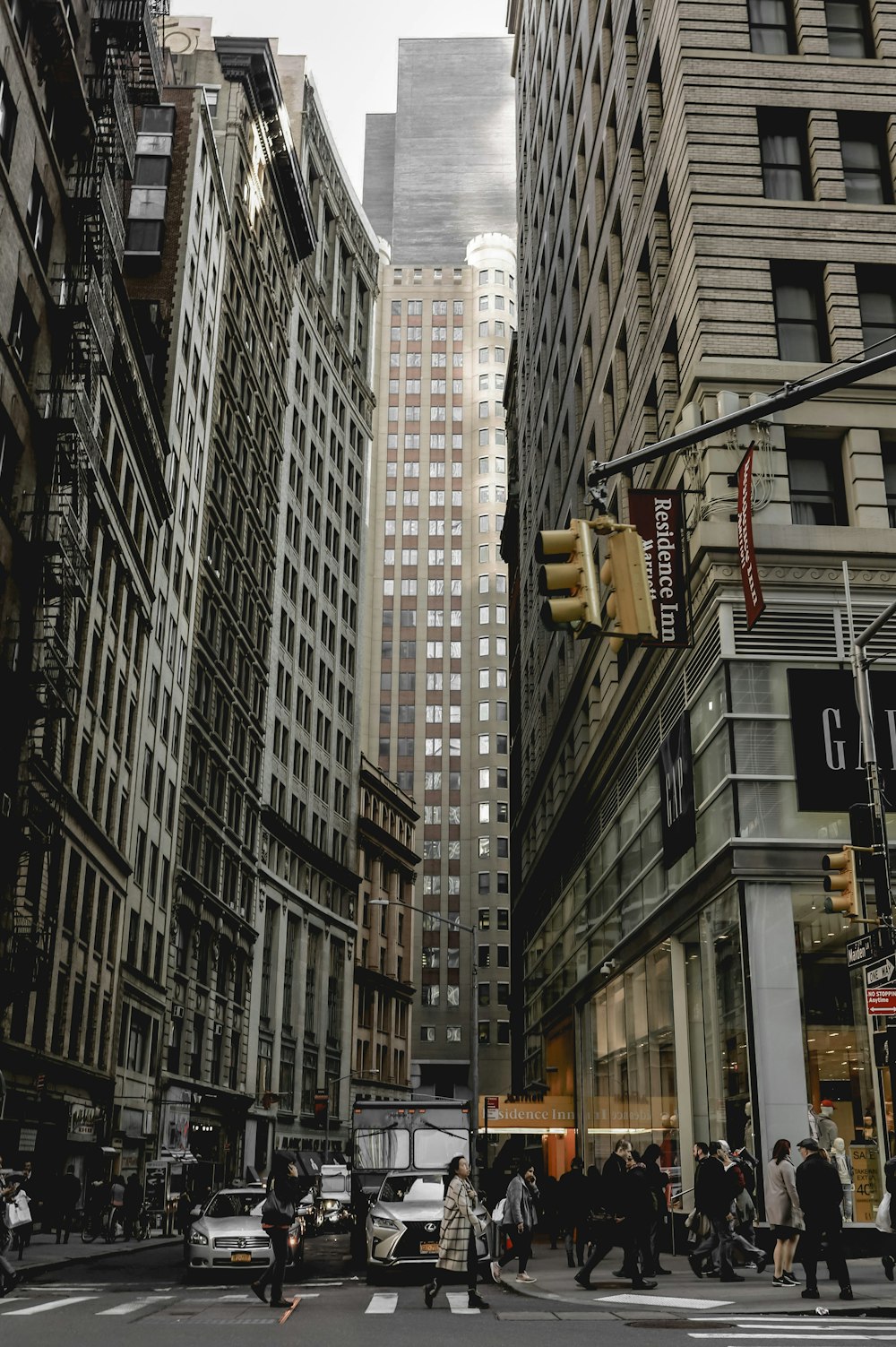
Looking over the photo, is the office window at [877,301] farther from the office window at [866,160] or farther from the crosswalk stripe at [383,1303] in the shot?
the crosswalk stripe at [383,1303]

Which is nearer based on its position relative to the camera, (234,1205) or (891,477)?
(234,1205)

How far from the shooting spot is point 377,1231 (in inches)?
814

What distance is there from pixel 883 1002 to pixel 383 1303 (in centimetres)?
755

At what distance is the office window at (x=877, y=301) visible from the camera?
26625 mm

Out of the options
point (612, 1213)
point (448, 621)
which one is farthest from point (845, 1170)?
point (448, 621)

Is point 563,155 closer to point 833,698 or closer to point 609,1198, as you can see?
point 833,698

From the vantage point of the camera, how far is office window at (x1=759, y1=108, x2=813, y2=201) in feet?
90.6

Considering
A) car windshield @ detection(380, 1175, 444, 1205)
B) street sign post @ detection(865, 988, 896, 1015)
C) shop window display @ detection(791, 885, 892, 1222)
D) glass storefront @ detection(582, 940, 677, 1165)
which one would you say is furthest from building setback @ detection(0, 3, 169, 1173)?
street sign post @ detection(865, 988, 896, 1015)

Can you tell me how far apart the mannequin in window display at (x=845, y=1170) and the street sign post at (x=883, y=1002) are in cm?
707

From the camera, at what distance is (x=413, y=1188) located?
21531 millimetres

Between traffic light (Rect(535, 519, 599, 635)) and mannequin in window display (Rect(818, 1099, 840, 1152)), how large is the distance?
14016 millimetres

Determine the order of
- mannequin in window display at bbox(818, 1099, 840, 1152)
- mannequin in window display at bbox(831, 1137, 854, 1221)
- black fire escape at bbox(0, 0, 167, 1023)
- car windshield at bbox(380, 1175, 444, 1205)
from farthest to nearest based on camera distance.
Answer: black fire escape at bbox(0, 0, 167, 1023)
mannequin in window display at bbox(818, 1099, 840, 1152)
mannequin in window display at bbox(831, 1137, 854, 1221)
car windshield at bbox(380, 1175, 444, 1205)

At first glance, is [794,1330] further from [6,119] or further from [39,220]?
[39,220]

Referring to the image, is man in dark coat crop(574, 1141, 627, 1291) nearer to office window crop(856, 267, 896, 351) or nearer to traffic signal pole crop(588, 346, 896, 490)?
traffic signal pole crop(588, 346, 896, 490)
